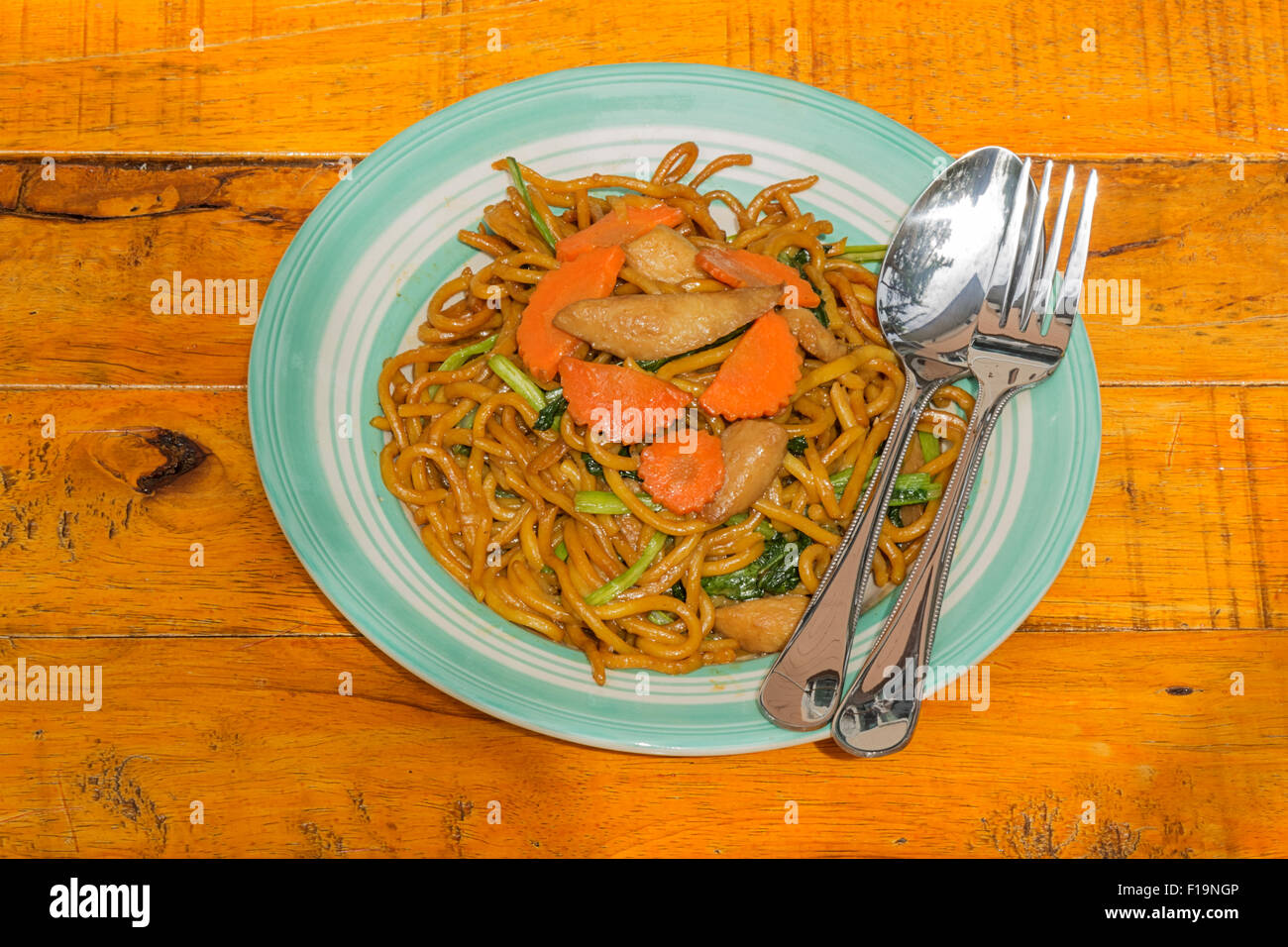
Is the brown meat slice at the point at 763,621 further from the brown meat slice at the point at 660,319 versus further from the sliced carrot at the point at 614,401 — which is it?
the brown meat slice at the point at 660,319

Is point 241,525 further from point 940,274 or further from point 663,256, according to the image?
point 940,274

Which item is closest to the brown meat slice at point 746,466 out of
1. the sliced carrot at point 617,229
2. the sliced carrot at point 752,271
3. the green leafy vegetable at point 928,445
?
the sliced carrot at point 752,271

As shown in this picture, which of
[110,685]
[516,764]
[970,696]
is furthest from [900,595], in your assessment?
→ [110,685]

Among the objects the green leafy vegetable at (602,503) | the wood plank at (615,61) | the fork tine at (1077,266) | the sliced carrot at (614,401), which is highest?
the wood plank at (615,61)

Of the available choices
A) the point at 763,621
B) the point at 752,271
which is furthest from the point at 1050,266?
the point at 763,621

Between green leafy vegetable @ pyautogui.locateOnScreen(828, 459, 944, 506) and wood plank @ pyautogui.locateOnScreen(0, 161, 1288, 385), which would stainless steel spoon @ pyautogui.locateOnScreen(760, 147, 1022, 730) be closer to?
green leafy vegetable @ pyautogui.locateOnScreen(828, 459, 944, 506)

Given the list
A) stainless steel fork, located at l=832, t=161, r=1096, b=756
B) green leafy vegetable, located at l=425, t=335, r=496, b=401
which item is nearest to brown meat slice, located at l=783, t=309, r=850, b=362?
stainless steel fork, located at l=832, t=161, r=1096, b=756

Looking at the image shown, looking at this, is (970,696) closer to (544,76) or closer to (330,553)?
(330,553)
